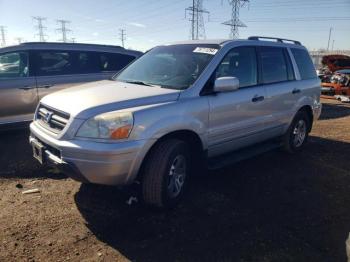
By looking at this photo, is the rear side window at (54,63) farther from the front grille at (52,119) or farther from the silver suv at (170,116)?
the front grille at (52,119)

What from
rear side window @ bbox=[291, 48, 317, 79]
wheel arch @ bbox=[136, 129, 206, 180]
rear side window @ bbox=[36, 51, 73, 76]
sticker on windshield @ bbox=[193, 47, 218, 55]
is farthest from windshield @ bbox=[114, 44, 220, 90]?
rear side window @ bbox=[36, 51, 73, 76]

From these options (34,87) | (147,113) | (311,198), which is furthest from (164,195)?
(34,87)

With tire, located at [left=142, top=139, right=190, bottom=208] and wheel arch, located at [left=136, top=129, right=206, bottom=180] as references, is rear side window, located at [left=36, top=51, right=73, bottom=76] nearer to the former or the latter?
wheel arch, located at [left=136, top=129, right=206, bottom=180]

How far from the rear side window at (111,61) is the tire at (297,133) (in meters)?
3.88

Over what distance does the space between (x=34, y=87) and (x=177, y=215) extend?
413cm

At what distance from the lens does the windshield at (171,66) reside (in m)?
4.20

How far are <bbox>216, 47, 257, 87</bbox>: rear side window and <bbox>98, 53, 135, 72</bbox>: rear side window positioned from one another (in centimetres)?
368

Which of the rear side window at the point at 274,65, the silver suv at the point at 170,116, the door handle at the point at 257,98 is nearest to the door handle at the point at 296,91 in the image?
the silver suv at the point at 170,116

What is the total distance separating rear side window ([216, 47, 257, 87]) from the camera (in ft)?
14.5

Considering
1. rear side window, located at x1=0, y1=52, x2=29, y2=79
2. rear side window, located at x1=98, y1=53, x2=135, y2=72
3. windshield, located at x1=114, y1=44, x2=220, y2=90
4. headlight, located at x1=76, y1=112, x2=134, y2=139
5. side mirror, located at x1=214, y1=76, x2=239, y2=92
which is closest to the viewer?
headlight, located at x1=76, y1=112, x2=134, y2=139

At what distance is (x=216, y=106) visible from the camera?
420cm

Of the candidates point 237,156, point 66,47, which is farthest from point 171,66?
point 66,47

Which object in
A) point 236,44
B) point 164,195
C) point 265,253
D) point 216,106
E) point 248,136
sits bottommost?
point 265,253

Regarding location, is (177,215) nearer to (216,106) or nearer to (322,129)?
(216,106)
